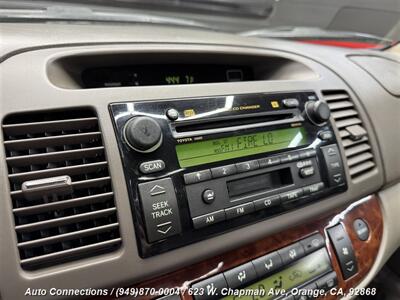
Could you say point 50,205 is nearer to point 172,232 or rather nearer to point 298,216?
point 172,232

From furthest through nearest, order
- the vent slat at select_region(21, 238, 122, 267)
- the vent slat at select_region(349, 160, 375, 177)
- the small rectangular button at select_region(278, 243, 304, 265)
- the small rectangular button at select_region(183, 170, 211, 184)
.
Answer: the vent slat at select_region(349, 160, 375, 177)
the small rectangular button at select_region(278, 243, 304, 265)
the small rectangular button at select_region(183, 170, 211, 184)
the vent slat at select_region(21, 238, 122, 267)

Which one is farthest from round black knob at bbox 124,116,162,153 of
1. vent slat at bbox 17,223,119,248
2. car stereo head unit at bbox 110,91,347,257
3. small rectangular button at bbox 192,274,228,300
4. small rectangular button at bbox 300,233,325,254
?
small rectangular button at bbox 300,233,325,254

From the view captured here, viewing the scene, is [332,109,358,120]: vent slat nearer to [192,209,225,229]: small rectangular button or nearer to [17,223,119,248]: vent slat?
[192,209,225,229]: small rectangular button

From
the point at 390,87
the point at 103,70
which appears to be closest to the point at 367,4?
the point at 390,87

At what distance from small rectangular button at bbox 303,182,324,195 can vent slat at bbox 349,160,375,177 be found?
102mm

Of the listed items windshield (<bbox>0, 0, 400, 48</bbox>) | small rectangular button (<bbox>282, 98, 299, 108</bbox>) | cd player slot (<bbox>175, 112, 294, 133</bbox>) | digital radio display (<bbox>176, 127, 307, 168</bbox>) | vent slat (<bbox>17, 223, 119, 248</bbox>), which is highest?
windshield (<bbox>0, 0, 400, 48</bbox>)

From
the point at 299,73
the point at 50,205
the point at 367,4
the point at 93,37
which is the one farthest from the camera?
the point at 367,4

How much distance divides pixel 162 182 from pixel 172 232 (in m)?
0.07

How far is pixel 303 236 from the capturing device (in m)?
0.65

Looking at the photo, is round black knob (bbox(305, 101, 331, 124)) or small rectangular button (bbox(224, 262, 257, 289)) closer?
small rectangular button (bbox(224, 262, 257, 289))

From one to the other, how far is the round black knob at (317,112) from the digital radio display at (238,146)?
3 cm

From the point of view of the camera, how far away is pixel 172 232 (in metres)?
0.48

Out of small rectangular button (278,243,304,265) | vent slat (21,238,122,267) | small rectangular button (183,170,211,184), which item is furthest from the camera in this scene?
small rectangular button (278,243,304,265)

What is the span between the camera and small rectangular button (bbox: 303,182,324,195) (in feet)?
2.01
